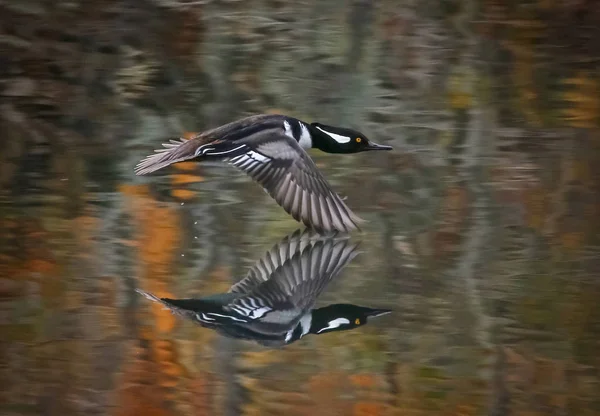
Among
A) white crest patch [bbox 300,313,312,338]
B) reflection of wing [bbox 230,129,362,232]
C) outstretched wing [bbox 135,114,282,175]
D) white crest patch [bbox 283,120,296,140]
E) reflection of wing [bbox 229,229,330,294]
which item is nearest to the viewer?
white crest patch [bbox 300,313,312,338]

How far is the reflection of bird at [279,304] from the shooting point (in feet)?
9.27

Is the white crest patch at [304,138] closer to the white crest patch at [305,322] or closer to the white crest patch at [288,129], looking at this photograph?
the white crest patch at [288,129]

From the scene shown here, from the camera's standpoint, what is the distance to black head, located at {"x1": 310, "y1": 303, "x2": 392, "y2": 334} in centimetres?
283

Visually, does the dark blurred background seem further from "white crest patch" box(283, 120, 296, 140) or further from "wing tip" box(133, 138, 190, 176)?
"white crest patch" box(283, 120, 296, 140)

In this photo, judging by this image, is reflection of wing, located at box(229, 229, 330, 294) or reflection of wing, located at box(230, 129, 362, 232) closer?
reflection of wing, located at box(229, 229, 330, 294)

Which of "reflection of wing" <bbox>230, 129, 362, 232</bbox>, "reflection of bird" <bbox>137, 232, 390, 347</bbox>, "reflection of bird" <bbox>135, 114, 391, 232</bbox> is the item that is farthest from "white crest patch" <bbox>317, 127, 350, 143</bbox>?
"reflection of bird" <bbox>137, 232, 390, 347</bbox>

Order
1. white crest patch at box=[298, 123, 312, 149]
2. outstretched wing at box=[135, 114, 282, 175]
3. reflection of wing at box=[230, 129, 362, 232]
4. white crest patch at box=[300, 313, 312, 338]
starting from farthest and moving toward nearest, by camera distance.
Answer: white crest patch at box=[298, 123, 312, 149] < outstretched wing at box=[135, 114, 282, 175] < reflection of wing at box=[230, 129, 362, 232] < white crest patch at box=[300, 313, 312, 338]

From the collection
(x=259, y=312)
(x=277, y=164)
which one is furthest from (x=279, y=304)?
(x=277, y=164)

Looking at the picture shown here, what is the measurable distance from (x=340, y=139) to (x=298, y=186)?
676mm

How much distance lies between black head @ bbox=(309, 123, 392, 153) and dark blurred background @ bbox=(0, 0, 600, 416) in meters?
0.13

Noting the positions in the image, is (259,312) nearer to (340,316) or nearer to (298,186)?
(340,316)

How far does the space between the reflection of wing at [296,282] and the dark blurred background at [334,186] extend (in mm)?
74

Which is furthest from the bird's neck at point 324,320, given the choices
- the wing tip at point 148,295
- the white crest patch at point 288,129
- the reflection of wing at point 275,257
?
the white crest patch at point 288,129

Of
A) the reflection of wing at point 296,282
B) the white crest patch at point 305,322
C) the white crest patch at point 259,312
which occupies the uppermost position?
the reflection of wing at point 296,282
